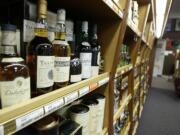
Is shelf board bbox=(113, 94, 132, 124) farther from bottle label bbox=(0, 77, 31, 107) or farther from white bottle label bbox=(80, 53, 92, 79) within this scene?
bottle label bbox=(0, 77, 31, 107)

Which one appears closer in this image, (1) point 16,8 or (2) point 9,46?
(2) point 9,46

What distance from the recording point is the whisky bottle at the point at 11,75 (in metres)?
0.41

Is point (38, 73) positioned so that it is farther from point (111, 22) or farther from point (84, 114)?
point (111, 22)

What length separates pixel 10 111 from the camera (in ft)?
1.22

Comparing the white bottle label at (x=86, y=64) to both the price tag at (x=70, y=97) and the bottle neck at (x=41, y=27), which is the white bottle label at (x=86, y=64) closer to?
the price tag at (x=70, y=97)

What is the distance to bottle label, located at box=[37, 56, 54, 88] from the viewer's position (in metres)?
0.51

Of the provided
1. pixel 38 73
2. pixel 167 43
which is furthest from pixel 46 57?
pixel 167 43

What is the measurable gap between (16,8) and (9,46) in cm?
17

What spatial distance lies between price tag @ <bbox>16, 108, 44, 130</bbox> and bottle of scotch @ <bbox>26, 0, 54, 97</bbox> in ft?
0.30

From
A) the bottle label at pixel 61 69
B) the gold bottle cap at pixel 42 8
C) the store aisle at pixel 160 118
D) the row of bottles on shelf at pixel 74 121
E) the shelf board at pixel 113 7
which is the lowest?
the store aisle at pixel 160 118

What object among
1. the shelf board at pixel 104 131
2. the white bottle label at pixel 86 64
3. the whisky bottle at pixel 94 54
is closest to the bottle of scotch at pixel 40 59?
the white bottle label at pixel 86 64

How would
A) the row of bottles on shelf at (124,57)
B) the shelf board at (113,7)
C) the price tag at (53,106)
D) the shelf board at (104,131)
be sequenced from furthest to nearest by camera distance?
the row of bottles on shelf at (124,57)
the shelf board at (104,131)
the shelf board at (113,7)
the price tag at (53,106)

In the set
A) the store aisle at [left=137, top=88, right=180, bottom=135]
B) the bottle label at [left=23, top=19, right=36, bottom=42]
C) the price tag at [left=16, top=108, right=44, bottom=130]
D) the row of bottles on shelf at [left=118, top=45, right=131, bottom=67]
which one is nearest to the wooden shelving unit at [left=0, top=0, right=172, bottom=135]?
the price tag at [left=16, top=108, right=44, bottom=130]

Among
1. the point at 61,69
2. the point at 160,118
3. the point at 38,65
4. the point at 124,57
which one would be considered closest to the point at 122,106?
the point at 124,57
